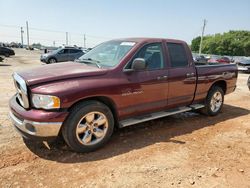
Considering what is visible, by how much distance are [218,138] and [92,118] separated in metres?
2.56

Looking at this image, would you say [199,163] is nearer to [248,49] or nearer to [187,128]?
[187,128]

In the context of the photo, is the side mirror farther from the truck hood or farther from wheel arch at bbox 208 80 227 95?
wheel arch at bbox 208 80 227 95

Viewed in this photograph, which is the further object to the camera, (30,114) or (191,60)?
(191,60)

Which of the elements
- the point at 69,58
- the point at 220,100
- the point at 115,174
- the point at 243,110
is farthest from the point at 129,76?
the point at 69,58

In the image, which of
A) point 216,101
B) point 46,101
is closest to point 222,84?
point 216,101

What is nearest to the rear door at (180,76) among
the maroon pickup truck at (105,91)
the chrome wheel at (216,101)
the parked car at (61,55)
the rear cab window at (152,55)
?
the maroon pickup truck at (105,91)

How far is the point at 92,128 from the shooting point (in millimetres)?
3818

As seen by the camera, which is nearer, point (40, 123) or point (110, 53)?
point (40, 123)

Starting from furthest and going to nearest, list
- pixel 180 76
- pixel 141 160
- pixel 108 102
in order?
1. pixel 180 76
2. pixel 108 102
3. pixel 141 160

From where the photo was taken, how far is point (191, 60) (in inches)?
210

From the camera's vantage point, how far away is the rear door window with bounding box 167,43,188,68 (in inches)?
193

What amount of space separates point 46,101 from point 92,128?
0.87 m

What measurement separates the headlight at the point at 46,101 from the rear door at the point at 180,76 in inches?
92.2

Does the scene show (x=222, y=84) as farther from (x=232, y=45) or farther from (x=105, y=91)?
(x=232, y=45)
